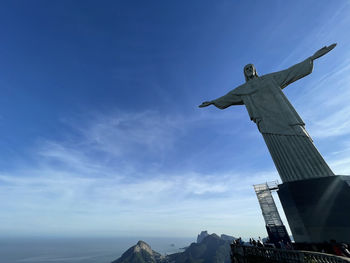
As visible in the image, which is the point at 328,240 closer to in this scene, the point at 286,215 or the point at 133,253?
the point at 286,215

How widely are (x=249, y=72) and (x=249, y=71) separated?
3.4 inches

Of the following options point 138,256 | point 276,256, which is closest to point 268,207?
point 276,256

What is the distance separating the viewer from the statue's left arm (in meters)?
8.96

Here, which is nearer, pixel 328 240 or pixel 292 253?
pixel 328 240

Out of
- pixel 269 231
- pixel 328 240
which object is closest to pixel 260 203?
pixel 269 231

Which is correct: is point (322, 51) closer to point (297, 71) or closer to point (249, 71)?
point (297, 71)

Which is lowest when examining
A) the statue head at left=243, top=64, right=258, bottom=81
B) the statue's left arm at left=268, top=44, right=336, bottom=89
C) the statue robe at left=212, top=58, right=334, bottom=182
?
the statue robe at left=212, top=58, right=334, bottom=182

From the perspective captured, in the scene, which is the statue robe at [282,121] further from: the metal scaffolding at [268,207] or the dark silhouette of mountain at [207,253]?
the dark silhouette of mountain at [207,253]

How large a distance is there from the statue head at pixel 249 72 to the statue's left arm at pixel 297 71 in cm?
114

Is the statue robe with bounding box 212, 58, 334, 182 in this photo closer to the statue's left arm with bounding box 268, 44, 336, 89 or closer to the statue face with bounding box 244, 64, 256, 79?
the statue's left arm with bounding box 268, 44, 336, 89

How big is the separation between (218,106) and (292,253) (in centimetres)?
828

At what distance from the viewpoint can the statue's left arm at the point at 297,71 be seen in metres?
8.96

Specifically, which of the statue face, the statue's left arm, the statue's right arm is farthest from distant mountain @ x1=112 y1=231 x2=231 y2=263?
the statue's left arm

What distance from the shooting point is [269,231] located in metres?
17.5
